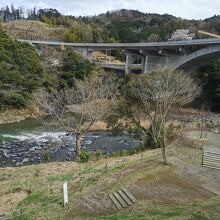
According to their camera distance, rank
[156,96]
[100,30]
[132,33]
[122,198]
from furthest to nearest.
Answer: [100,30] → [132,33] → [156,96] → [122,198]

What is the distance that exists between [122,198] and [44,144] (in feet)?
51.7

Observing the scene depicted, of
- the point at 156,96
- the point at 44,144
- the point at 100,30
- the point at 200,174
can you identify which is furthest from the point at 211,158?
the point at 100,30

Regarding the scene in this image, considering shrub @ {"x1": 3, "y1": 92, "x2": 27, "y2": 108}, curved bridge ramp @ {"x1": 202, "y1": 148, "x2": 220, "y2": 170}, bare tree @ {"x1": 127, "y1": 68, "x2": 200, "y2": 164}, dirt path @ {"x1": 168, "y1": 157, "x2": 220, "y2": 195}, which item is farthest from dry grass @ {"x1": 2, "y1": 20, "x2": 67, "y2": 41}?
dirt path @ {"x1": 168, "y1": 157, "x2": 220, "y2": 195}

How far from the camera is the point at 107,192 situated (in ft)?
42.6

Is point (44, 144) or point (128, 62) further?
point (128, 62)

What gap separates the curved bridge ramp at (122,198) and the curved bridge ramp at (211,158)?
213 inches

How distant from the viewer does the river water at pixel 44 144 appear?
23344 millimetres

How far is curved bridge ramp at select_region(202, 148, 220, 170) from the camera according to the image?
53.9 feet

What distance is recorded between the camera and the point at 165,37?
78125mm

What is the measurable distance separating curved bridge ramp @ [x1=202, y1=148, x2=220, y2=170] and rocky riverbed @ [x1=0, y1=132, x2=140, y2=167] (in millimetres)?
8260

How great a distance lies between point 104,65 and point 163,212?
58.5 m

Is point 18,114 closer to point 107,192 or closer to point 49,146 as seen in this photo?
point 49,146

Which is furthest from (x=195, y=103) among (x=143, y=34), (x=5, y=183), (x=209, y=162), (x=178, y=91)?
(x=143, y=34)

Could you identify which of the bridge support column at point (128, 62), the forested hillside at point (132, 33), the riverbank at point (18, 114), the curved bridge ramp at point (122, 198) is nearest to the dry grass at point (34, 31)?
the forested hillside at point (132, 33)
